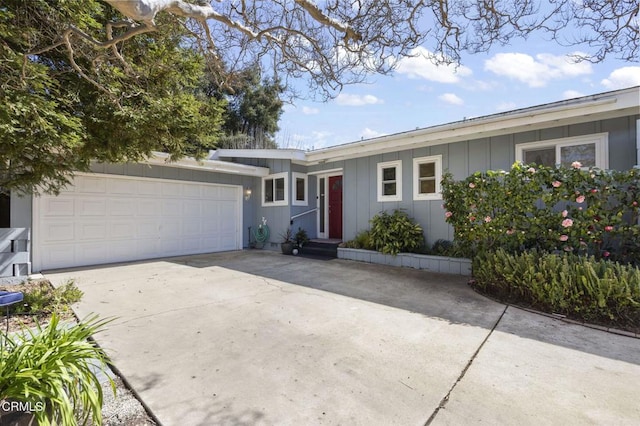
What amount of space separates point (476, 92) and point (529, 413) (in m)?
5.90

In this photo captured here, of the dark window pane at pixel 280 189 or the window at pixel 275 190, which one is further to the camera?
the dark window pane at pixel 280 189

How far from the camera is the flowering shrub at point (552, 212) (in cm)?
432

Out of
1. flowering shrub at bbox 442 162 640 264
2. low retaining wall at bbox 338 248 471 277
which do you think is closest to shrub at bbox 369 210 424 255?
low retaining wall at bbox 338 248 471 277

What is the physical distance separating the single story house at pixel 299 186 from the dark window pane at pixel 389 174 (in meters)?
0.03

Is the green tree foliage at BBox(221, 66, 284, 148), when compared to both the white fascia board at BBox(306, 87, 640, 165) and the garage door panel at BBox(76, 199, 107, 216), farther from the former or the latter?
the white fascia board at BBox(306, 87, 640, 165)

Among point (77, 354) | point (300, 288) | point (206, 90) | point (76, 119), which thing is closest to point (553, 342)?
point (300, 288)

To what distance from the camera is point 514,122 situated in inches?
224

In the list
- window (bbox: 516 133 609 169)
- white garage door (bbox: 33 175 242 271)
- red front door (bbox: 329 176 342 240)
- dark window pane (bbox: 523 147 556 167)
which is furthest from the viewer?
red front door (bbox: 329 176 342 240)

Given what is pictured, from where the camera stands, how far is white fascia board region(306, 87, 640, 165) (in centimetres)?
480

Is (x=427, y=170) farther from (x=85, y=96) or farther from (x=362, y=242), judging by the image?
(x=85, y=96)

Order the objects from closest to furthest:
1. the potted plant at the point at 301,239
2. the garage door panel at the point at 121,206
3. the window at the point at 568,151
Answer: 1. the window at the point at 568,151
2. the garage door panel at the point at 121,206
3. the potted plant at the point at 301,239

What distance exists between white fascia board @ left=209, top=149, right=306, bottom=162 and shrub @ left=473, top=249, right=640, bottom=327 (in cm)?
587

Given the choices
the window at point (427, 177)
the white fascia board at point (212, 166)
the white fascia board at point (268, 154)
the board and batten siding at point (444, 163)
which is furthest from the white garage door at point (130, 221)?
the window at point (427, 177)

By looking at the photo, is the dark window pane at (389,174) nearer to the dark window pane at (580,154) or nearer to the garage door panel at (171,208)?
the dark window pane at (580,154)
